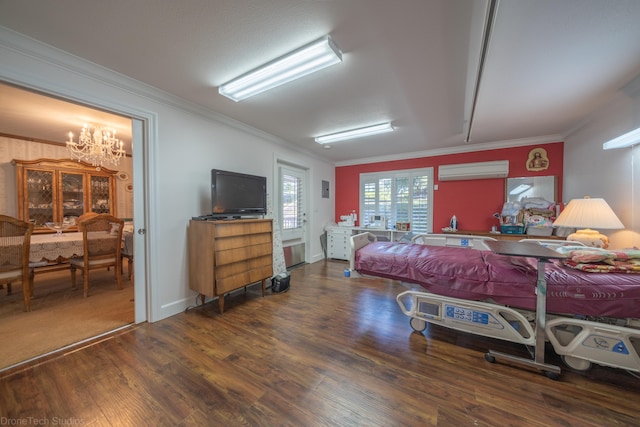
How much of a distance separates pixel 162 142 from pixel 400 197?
4.46m

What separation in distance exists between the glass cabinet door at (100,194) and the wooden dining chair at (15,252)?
271cm

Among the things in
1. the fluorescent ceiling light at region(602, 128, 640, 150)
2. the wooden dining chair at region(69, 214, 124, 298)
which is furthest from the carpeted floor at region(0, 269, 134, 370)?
the fluorescent ceiling light at region(602, 128, 640, 150)

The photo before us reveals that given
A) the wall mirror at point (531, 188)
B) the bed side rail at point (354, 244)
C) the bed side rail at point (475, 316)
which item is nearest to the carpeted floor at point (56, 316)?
the bed side rail at point (354, 244)

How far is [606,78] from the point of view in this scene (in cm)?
200

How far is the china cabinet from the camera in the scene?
3.95 m

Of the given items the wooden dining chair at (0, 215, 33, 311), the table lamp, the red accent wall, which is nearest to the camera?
the table lamp

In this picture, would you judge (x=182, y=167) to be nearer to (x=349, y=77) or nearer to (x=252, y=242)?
(x=252, y=242)

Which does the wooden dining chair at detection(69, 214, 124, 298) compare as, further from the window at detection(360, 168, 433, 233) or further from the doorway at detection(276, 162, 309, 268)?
the window at detection(360, 168, 433, 233)

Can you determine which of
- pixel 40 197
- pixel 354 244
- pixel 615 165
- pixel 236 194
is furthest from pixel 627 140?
pixel 40 197

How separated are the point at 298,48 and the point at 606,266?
279 cm

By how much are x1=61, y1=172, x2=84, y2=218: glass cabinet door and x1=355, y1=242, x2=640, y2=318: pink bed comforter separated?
5.93 metres

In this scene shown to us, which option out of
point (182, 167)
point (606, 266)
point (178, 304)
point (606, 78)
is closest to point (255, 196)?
point (182, 167)

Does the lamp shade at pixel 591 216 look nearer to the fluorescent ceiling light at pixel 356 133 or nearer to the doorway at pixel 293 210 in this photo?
the fluorescent ceiling light at pixel 356 133

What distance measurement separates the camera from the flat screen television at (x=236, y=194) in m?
2.72
